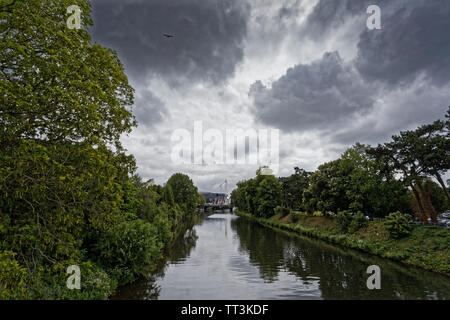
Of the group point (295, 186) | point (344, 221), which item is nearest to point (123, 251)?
point (344, 221)

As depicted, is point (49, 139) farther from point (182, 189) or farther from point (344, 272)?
point (182, 189)

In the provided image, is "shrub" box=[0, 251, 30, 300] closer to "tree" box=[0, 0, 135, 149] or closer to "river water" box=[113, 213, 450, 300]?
"tree" box=[0, 0, 135, 149]

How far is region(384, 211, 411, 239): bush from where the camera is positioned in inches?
1104

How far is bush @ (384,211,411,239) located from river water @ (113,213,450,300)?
4095 mm

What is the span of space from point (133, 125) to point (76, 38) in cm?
508

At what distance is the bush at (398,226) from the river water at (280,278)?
4095 mm

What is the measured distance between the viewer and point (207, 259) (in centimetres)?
2716

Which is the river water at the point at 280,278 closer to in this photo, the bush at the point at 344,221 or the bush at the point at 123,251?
the bush at the point at 123,251

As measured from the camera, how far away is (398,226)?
28547 millimetres

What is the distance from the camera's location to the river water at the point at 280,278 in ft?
54.0

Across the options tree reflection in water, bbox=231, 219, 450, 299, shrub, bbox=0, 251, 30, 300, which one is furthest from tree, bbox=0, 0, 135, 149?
tree reflection in water, bbox=231, 219, 450, 299

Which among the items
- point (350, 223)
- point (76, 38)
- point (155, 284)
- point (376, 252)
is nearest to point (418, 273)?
point (376, 252)

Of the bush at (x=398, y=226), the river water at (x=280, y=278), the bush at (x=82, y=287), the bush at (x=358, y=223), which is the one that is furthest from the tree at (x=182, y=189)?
the bush at (x=82, y=287)
